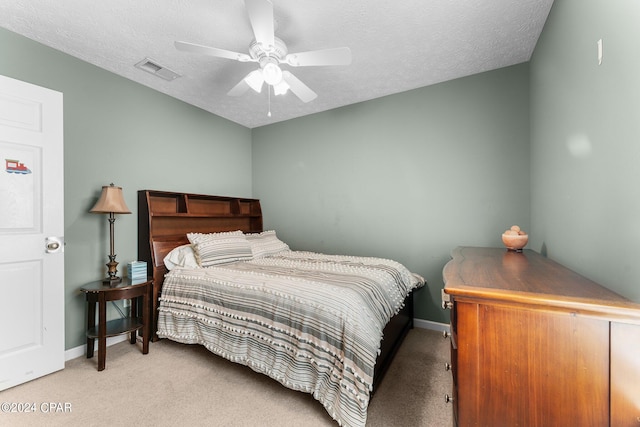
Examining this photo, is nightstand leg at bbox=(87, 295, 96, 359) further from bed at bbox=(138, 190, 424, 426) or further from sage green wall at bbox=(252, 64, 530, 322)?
sage green wall at bbox=(252, 64, 530, 322)

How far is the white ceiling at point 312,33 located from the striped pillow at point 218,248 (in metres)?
1.68

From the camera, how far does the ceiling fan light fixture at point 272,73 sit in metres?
2.00

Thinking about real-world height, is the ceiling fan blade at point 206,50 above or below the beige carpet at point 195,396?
above

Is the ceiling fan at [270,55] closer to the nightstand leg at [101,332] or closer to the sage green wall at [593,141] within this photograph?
the sage green wall at [593,141]

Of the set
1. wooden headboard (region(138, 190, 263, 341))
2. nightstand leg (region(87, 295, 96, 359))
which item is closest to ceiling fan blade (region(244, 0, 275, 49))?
wooden headboard (region(138, 190, 263, 341))

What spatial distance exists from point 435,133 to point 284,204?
226cm

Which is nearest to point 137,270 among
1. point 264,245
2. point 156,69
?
point 264,245

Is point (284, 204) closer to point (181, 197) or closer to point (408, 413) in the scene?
point (181, 197)

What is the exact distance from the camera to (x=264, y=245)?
3482 mm

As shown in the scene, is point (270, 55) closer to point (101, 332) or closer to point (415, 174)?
point (415, 174)

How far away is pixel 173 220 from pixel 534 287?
10.8 ft

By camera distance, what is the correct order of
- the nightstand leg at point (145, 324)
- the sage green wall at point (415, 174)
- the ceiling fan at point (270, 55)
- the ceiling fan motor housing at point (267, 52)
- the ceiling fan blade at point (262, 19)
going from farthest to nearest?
1. the sage green wall at point (415, 174)
2. the nightstand leg at point (145, 324)
3. the ceiling fan motor housing at point (267, 52)
4. the ceiling fan at point (270, 55)
5. the ceiling fan blade at point (262, 19)

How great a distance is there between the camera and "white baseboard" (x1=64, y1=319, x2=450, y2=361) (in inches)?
95.2

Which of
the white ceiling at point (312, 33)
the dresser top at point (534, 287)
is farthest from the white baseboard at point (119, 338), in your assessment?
the white ceiling at point (312, 33)
